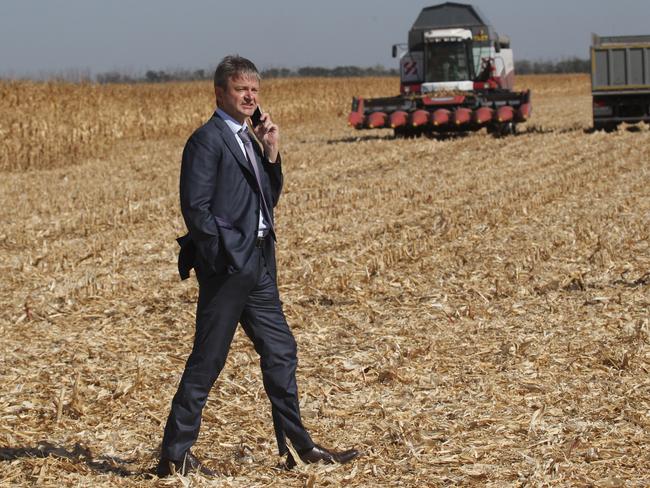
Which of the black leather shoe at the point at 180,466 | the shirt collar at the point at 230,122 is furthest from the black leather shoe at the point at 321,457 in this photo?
the shirt collar at the point at 230,122

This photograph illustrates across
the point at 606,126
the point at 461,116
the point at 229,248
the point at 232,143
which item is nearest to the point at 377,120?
the point at 461,116

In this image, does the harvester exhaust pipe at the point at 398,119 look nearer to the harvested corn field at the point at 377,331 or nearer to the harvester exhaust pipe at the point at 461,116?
the harvester exhaust pipe at the point at 461,116

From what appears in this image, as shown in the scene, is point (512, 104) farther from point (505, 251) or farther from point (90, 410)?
point (90, 410)

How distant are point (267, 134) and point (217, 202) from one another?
39 cm

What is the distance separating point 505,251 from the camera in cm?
1056

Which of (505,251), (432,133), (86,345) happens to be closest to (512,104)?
(432,133)

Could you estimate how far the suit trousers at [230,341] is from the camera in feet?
15.2

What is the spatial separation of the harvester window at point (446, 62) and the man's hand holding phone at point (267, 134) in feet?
72.4

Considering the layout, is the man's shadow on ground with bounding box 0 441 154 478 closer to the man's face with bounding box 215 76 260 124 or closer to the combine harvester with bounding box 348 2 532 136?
the man's face with bounding box 215 76 260 124

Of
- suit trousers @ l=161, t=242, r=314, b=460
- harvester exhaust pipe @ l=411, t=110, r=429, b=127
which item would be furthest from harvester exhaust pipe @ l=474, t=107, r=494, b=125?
suit trousers @ l=161, t=242, r=314, b=460

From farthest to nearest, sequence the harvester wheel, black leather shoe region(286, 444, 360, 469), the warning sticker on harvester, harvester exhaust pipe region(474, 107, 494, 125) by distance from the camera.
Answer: the warning sticker on harvester
the harvester wheel
harvester exhaust pipe region(474, 107, 494, 125)
black leather shoe region(286, 444, 360, 469)

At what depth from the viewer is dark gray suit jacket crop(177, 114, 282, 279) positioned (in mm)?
4516

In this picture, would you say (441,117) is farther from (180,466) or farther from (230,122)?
(180,466)

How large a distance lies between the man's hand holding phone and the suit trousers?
0.39 metres
